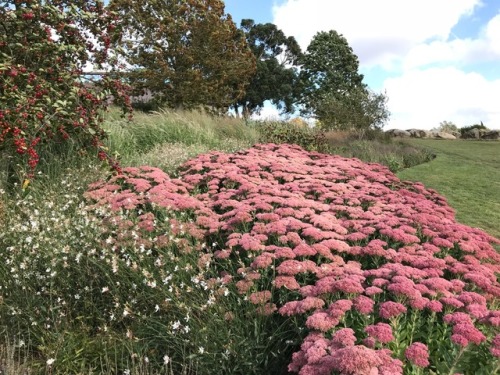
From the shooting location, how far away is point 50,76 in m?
7.89

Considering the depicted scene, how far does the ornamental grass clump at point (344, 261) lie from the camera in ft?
10.1

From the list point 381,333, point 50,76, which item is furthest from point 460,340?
point 50,76

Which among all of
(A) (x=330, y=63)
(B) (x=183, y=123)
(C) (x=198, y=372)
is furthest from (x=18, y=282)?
(A) (x=330, y=63)

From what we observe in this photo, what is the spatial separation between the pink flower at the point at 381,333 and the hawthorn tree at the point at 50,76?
5.14 m

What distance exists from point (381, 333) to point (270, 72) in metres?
46.9

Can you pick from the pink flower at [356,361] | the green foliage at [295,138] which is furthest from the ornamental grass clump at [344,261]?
the green foliage at [295,138]

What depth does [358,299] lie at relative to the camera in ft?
11.3

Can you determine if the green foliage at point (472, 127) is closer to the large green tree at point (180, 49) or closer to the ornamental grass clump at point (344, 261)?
the large green tree at point (180, 49)

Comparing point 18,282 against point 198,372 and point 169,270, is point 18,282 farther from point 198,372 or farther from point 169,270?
point 198,372

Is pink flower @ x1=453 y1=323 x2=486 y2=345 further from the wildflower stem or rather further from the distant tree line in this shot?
the distant tree line

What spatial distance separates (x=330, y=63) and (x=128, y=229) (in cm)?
5004

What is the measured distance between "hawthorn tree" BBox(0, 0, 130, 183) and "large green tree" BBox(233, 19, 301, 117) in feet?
128

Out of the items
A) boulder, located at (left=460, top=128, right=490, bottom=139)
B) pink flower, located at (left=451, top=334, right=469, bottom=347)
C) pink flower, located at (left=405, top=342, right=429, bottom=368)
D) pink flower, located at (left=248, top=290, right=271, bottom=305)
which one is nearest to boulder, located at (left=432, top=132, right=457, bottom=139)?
boulder, located at (left=460, top=128, right=490, bottom=139)

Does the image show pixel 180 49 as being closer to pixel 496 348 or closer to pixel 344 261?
pixel 344 261
